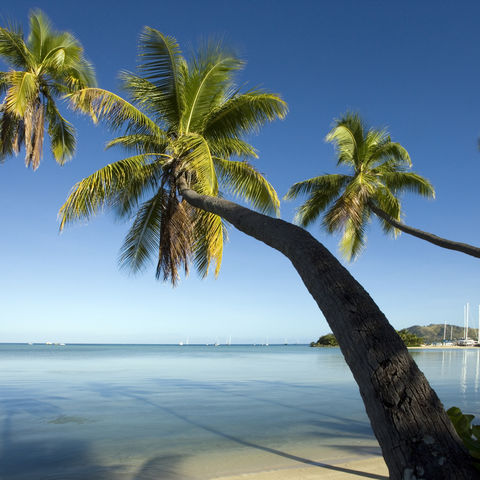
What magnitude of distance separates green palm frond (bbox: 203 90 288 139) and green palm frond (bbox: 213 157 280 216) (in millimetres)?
656

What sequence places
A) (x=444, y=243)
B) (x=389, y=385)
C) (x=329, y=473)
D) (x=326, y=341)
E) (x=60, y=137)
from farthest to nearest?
(x=326, y=341), (x=60, y=137), (x=444, y=243), (x=329, y=473), (x=389, y=385)

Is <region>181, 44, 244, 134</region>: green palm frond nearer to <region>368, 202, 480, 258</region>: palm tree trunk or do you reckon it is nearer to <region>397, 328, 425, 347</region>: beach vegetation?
<region>368, 202, 480, 258</region>: palm tree trunk

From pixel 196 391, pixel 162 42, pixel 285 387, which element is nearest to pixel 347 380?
pixel 285 387

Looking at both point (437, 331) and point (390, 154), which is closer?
point (390, 154)

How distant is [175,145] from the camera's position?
816 cm

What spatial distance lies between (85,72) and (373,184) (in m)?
9.97

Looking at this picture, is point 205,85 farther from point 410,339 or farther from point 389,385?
point 410,339

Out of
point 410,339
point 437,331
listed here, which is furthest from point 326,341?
point 437,331

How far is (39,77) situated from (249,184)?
6.34m

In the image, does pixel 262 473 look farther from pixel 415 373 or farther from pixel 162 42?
pixel 162 42

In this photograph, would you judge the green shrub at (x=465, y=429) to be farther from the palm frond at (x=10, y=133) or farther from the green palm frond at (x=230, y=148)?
the palm frond at (x=10, y=133)

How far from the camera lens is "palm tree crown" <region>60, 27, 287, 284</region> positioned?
8.02m

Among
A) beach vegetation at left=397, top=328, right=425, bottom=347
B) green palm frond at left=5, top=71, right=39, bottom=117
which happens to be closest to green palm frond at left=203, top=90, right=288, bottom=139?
green palm frond at left=5, top=71, right=39, bottom=117

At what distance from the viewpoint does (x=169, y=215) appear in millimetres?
8344
